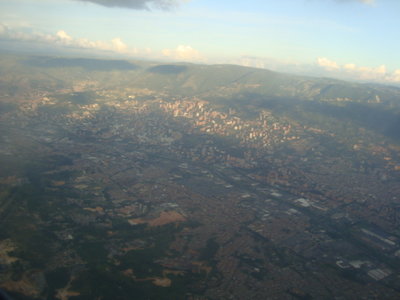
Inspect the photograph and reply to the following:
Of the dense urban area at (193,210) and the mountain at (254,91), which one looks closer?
the dense urban area at (193,210)

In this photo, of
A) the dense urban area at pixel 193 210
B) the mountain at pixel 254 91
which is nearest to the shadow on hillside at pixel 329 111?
the mountain at pixel 254 91

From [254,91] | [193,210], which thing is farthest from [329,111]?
[193,210]

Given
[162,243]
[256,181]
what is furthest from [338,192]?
[162,243]

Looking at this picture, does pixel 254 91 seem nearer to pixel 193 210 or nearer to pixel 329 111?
pixel 329 111

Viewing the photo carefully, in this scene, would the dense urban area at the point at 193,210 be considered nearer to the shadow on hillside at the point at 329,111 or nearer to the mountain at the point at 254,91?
the shadow on hillside at the point at 329,111

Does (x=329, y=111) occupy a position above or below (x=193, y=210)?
above

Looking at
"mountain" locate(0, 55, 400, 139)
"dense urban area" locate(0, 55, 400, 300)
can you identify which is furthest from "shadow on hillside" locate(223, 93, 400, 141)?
"dense urban area" locate(0, 55, 400, 300)

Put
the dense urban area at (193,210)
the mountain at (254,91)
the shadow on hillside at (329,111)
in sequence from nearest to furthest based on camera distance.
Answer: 1. the dense urban area at (193,210)
2. the shadow on hillside at (329,111)
3. the mountain at (254,91)

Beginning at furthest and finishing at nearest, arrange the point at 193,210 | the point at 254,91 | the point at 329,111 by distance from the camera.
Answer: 1. the point at 254,91
2. the point at 329,111
3. the point at 193,210

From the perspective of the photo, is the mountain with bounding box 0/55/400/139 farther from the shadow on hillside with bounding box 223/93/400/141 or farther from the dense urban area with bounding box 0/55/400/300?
the dense urban area with bounding box 0/55/400/300

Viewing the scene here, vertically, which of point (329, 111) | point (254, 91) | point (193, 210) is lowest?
point (193, 210)

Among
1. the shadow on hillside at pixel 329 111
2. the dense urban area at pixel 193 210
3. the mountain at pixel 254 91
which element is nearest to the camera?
the dense urban area at pixel 193 210

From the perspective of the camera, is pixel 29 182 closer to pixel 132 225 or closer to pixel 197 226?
pixel 132 225
